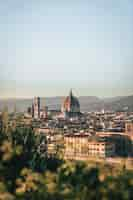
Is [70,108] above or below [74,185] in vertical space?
above

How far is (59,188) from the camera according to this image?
160 inches

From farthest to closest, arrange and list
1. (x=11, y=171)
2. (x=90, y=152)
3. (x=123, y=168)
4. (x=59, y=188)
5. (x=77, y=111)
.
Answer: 1. (x=77, y=111)
2. (x=90, y=152)
3. (x=11, y=171)
4. (x=123, y=168)
5. (x=59, y=188)

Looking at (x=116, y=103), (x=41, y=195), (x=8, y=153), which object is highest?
(x=116, y=103)

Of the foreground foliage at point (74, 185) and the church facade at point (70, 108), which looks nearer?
A: the foreground foliage at point (74, 185)

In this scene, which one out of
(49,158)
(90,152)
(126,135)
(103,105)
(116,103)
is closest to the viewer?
(49,158)

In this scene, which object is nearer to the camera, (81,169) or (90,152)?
(81,169)

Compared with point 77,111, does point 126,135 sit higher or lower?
lower

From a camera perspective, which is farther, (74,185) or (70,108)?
(70,108)

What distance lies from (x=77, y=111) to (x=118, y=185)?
61.7m

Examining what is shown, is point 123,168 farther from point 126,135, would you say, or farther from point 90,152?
point 126,135

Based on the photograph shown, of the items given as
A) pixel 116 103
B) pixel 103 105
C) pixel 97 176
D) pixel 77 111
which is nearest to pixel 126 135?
pixel 77 111

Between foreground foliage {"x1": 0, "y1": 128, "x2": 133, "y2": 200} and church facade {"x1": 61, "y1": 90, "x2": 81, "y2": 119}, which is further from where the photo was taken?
church facade {"x1": 61, "y1": 90, "x2": 81, "y2": 119}

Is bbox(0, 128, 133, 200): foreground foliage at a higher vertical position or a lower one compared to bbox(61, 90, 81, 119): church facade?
lower

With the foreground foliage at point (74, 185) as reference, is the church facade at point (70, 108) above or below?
above
